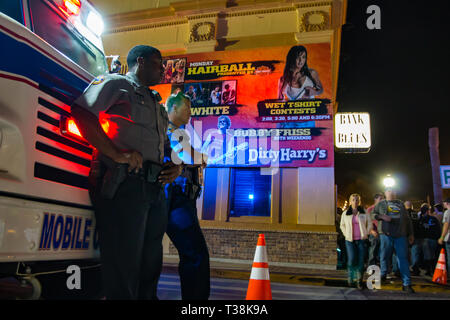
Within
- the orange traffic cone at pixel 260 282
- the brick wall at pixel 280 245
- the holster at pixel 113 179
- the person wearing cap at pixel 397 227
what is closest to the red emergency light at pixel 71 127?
the holster at pixel 113 179

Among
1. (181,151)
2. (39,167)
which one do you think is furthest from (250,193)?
(39,167)

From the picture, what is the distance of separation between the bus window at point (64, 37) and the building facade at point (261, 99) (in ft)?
23.9

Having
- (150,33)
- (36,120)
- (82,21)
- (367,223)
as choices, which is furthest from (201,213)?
(36,120)

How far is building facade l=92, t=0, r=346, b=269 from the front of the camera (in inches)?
380

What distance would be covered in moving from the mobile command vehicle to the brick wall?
7645 millimetres

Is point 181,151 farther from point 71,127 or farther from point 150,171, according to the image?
point 71,127

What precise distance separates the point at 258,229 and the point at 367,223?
12.1 feet

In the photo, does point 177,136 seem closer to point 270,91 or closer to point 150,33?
point 270,91

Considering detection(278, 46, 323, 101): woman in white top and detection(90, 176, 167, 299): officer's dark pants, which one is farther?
detection(278, 46, 323, 101): woman in white top

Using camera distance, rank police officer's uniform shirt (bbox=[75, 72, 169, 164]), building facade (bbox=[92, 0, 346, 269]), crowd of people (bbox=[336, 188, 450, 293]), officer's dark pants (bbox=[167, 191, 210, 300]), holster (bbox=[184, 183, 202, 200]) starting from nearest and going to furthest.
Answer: police officer's uniform shirt (bbox=[75, 72, 169, 164]) < officer's dark pants (bbox=[167, 191, 210, 300]) < holster (bbox=[184, 183, 202, 200]) < crowd of people (bbox=[336, 188, 450, 293]) < building facade (bbox=[92, 0, 346, 269])

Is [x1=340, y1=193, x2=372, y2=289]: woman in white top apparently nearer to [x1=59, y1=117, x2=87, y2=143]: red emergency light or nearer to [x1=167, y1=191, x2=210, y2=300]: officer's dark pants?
[x1=167, y1=191, x2=210, y2=300]: officer's dark pants

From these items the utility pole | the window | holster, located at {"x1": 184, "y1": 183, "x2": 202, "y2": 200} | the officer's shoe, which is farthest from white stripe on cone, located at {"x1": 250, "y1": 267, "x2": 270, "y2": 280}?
the utility pole

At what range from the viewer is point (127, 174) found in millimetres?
2070

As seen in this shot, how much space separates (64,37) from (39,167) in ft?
5.41
